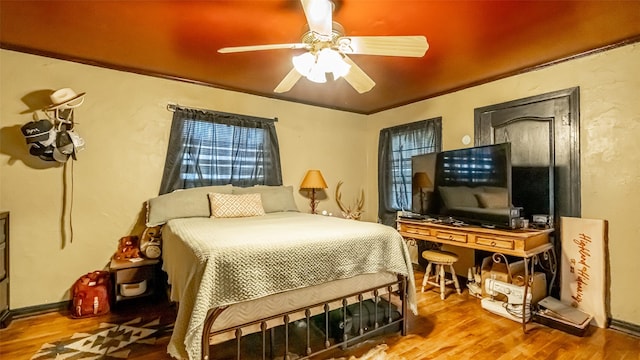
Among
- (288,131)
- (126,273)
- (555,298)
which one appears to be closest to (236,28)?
(288,131)

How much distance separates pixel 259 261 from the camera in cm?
167

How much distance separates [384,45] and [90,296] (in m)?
3.22

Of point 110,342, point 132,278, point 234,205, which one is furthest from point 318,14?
point 132,278

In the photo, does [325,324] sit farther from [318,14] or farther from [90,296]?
[90,296]

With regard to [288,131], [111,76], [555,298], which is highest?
[111,76]

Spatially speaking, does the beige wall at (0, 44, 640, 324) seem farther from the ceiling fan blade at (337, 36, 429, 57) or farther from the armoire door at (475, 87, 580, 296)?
the ceiling fan blade at (337, 36, 429, 57)

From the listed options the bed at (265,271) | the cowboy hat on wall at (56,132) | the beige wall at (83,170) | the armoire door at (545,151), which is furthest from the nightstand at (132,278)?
the armoire door at (545,151)

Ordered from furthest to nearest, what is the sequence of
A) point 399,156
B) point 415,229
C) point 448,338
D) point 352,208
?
1. point 352,208
2. point 399,156
3. point 415,229
4. point 448,338

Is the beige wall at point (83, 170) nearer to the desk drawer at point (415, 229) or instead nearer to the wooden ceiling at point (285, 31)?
the wooden ceiling at point (285, 31)

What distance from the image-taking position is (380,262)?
7.06 feet

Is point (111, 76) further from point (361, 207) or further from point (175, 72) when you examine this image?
point (361, 207)

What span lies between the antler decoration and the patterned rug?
275 centimetres

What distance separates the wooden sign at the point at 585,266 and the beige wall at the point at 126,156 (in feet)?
0.31

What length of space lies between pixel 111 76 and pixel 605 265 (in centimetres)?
496
